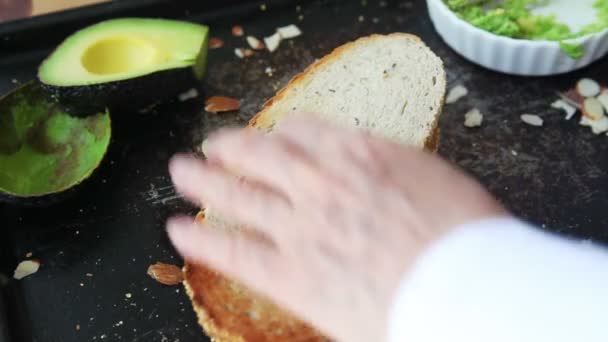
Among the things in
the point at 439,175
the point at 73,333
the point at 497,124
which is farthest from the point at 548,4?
the point at 73,333

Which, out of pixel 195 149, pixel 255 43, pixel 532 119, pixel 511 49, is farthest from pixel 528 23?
pixel 195 149

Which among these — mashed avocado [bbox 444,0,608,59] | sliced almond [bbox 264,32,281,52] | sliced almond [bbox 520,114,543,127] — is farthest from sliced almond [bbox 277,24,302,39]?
sliced almond [bbox 520,114,543,127]

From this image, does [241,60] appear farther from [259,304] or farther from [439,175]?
[439,175]

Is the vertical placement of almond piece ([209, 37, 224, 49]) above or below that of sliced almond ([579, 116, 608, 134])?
above

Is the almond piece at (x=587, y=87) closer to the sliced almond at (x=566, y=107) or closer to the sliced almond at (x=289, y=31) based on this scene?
the sliced almond at (x=566, y=107)

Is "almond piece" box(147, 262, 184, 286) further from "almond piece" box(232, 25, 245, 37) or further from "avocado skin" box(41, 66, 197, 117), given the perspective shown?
"almond piece" box(232, 25, 245, 37)

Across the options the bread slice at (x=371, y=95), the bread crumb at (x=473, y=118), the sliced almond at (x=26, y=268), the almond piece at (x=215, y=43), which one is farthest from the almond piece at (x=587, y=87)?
the sliced almond at (x=26, y=268)
